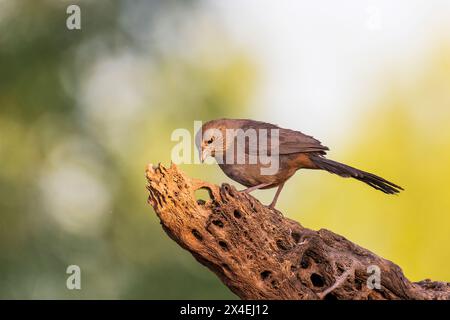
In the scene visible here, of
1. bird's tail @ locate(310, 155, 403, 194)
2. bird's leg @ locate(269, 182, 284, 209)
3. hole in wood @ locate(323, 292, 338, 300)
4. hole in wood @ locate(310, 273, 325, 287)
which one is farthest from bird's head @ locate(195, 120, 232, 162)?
hole in wood @ locate(323, 292, 338, 300)

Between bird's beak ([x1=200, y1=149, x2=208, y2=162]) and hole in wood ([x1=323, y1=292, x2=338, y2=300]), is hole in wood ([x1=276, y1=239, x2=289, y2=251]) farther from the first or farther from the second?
bird's beak ([x1=200, y1=149, x2=208, y2=162])

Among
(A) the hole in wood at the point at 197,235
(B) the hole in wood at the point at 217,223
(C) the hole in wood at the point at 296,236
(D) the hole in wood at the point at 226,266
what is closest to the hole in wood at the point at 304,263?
(C) the hole in wood at the point at 296,236

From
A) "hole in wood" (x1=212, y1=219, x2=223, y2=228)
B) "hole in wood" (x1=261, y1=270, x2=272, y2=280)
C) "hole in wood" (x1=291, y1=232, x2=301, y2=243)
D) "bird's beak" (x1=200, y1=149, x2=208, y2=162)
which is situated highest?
"bird's beak" (x1=200, y1=149, x2=208, y2=162)

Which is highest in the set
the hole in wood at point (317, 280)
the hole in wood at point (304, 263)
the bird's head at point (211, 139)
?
the bird's head at point (211, 139)

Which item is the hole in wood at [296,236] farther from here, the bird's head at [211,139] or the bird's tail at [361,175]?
the bird's head at [211,139]

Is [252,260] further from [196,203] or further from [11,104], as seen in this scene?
[11,104]

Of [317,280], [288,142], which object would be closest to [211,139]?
[288,142]
